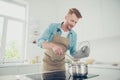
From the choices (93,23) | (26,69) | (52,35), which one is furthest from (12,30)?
(93,23)

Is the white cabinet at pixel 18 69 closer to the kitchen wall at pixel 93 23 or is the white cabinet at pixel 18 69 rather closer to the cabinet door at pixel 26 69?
the cabinet door at pixel 26 69

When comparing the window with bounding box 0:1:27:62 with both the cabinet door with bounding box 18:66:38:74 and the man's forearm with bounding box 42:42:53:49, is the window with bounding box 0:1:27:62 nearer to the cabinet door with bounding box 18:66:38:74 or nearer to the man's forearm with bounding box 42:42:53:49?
the cabinet door with bounding box 18:66:38:74

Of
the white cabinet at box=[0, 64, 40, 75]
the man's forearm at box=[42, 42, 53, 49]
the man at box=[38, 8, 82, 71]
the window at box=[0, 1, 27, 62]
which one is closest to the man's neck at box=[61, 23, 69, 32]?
the man at box=[38, 8, 82, 71]

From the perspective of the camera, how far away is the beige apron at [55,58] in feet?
5.95

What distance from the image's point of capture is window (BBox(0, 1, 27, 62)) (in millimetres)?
2685

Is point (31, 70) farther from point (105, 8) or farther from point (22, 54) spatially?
point (105, 8)

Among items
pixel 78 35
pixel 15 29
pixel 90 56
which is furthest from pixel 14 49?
pixel 90 56

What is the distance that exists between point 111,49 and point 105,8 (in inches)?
24.8

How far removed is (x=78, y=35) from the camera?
271 cm

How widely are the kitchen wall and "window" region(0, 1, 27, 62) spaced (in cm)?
15

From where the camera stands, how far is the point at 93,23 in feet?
8.14

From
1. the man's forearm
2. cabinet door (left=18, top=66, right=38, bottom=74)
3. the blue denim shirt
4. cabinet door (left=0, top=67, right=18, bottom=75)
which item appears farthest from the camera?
cabinet door (left=18, top=66, right=38, bottom=74)

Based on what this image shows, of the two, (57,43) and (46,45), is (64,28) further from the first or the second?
(46,45)

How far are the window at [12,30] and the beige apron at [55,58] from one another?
1096 mm
